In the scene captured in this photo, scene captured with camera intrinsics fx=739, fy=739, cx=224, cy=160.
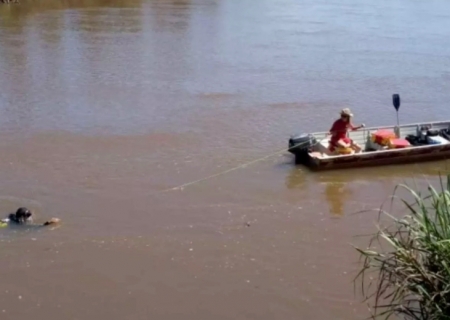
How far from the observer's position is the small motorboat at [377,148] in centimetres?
1242

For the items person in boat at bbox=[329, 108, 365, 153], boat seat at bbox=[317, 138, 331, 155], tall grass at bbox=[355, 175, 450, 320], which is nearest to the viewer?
tall grass at bbox=[355, 175, 450, 320]

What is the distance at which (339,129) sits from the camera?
12500 mm

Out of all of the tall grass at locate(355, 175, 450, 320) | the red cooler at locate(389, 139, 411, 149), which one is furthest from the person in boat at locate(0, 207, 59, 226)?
the red cooler at locate(389, 139, 411, 149)

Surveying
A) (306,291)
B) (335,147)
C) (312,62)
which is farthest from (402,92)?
(306,291)

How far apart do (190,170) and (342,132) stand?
2665 millimetres

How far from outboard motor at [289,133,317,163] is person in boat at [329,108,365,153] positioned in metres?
0.37

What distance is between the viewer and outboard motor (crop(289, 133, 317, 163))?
1271 centimetres

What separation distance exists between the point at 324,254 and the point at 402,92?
35.5 feet

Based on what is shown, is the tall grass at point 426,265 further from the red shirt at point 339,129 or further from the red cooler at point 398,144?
the red cooler at point 398,144

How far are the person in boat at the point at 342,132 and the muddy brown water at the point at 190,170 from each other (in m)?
0.49

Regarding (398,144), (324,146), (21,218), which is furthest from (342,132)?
(21,218)

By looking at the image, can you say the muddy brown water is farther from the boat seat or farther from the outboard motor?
the boat seat

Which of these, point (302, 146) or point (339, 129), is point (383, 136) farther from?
point (302, 146)

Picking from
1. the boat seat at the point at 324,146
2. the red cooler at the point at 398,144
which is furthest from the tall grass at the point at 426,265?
the red cooler at the point at 398,144
